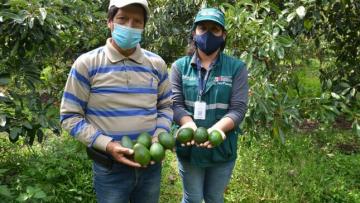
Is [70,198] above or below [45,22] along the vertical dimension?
below

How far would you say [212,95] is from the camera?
6.83ft

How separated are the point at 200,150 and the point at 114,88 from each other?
1.98 feet

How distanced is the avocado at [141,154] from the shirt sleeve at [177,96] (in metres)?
0.38

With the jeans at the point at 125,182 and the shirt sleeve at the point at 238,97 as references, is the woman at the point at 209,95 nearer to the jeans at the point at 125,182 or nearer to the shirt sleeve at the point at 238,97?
the shirt sleeve at the point at 238,97

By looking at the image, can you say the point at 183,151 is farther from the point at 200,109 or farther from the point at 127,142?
the point at 127,142

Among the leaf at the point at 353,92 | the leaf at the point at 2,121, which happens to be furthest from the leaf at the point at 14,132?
the leaf at the point at 353,92

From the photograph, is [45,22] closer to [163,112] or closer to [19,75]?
[19,75]

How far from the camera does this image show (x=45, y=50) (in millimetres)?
2695

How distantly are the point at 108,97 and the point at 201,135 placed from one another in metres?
0.49

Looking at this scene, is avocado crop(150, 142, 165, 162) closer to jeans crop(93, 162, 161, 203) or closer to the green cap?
jeans crop(93, 162, 161, 203)

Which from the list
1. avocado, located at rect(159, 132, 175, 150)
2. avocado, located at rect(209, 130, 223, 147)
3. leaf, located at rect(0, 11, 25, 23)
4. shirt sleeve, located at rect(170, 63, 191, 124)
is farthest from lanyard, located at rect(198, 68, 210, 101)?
leaf, located at rect(0, 11, 25, 23)

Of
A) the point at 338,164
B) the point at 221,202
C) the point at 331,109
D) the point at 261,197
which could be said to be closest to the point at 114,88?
the point at 221,202

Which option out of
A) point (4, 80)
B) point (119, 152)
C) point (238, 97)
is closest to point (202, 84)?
point (238, 97)

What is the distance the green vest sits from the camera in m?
2.08
